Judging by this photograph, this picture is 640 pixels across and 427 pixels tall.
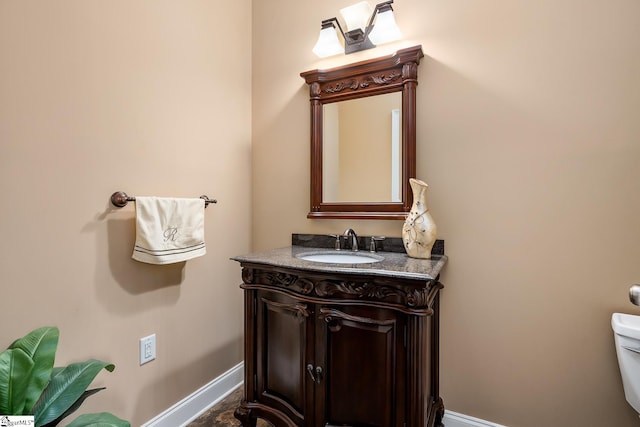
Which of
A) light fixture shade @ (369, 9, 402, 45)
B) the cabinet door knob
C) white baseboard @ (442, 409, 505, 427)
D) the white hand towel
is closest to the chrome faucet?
the cabinet door knob

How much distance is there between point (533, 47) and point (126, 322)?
207cm

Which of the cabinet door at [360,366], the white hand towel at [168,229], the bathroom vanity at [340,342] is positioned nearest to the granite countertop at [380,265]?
the bathroom vanity at [340,342]

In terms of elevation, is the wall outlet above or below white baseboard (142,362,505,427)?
above

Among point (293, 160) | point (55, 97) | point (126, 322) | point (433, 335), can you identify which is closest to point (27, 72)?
point (55, 97)

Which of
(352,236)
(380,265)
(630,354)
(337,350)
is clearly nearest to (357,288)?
(380,265)

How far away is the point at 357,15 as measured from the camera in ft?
5.22

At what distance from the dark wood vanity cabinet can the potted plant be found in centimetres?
57

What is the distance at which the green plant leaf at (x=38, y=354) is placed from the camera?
0.85 metres

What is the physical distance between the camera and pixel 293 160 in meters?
1.85

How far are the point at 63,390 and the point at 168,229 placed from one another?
0.64 meters

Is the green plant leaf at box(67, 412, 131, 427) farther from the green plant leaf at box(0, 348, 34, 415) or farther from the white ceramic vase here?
the white ceramic vase

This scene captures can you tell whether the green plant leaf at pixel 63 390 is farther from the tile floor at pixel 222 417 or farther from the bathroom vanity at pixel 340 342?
the tile floor at pixel 222 417

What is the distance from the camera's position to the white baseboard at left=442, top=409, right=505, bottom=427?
1394mm

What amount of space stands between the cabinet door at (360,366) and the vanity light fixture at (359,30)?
1.32 metres
